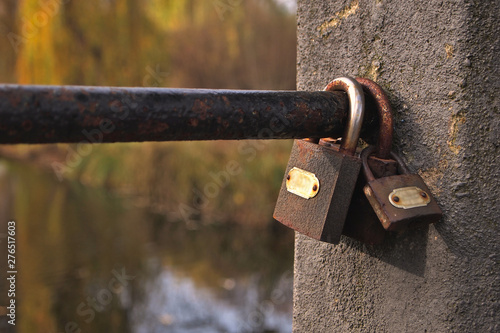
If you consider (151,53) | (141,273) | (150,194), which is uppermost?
(151,53)

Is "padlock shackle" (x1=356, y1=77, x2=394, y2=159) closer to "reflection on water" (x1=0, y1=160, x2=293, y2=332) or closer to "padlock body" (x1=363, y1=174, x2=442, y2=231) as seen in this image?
"padlock body" (x1=363, y1=174, x2=442, y2=231)

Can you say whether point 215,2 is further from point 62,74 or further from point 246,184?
point 246,184

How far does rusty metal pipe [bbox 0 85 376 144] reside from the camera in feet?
1.58

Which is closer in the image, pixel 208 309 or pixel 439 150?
pixel 439 150

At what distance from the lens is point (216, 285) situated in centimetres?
495

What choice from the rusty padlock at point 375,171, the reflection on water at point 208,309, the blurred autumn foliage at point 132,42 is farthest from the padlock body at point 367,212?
the blurred autumn foliage at point 132,42

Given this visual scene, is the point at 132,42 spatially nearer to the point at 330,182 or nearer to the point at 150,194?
the point at 150,194

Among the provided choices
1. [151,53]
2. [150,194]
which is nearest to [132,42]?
[151,53]

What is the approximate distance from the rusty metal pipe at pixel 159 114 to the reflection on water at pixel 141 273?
12.0ft

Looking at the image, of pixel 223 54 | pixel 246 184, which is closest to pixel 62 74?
pixel 223 54

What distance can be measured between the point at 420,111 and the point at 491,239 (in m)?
0.19

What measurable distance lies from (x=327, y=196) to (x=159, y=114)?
0.26m

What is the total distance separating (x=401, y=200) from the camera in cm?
65

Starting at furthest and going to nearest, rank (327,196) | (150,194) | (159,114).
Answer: (150,194), (327,196), (159,114)
